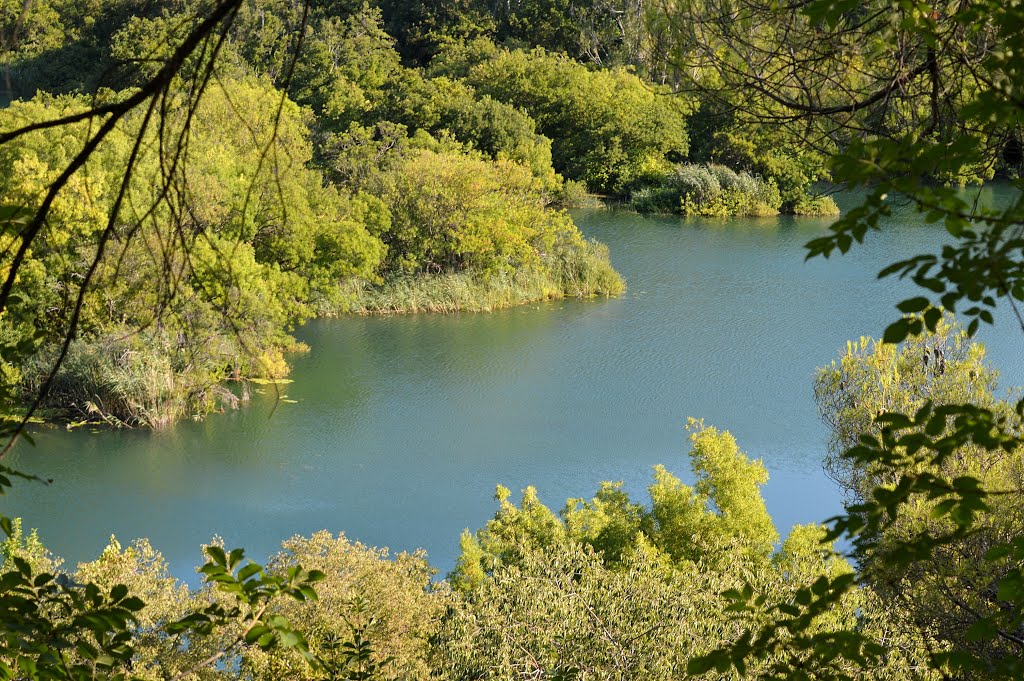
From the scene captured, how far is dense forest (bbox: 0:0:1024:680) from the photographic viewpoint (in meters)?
1.71

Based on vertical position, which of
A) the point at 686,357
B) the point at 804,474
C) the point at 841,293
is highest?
the point at 841,293

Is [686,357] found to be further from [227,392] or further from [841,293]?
[227,392]

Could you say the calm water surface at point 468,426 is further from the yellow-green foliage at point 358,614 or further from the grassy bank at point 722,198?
the grassy bank at point 722,198

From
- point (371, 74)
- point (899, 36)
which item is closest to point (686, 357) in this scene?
point (899, 36)

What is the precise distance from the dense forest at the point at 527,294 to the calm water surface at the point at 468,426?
0.57m

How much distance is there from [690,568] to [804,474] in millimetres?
3980

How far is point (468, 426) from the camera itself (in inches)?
470

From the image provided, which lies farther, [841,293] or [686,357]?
[841,293]

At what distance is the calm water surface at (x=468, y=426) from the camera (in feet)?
32.6

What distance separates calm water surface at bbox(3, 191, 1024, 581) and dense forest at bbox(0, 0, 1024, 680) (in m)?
0.57

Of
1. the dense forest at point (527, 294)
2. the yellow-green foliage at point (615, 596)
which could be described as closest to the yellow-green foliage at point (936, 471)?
the dense forest at point (527, 294)

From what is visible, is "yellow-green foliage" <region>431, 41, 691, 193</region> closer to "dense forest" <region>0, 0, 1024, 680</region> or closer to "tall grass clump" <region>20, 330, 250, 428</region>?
"dense forest" <region>0, 0, 1024, 680</region>

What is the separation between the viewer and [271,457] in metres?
11.2

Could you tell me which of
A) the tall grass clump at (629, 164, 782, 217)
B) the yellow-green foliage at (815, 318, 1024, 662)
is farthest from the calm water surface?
the tall grass clump at (629, 164, 782, 217)
